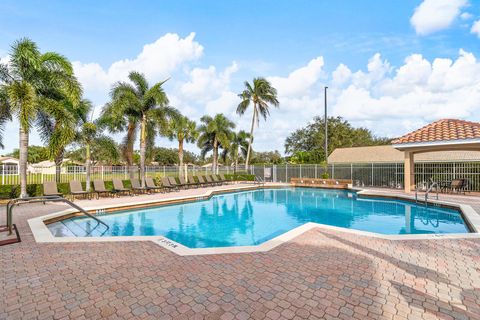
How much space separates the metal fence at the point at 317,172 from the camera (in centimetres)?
1381

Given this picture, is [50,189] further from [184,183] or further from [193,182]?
[193,182]

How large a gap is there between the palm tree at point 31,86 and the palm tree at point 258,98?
17.8 metres

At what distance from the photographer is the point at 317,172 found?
2417cm

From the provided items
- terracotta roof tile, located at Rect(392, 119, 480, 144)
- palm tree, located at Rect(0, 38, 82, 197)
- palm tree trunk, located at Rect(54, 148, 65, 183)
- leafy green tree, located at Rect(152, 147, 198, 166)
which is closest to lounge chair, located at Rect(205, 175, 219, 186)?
palm tree trunk, located at Rect(54, 148, 65, 183)

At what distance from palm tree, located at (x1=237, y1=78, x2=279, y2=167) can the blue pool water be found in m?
15.2

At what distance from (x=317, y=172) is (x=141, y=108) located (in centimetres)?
1625

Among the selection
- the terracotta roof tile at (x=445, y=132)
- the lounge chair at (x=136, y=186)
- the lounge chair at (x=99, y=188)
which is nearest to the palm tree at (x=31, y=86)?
the lounge chair at (x=99, y=188)

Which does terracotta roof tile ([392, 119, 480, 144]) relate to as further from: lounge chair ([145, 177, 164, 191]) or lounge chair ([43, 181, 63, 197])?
lounge chair ([43, 181, 63, 197])

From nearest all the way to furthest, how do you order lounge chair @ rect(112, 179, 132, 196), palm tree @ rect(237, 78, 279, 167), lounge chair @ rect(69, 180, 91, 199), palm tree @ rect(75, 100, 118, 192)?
lounge chair @ rect(69, 180, 91, 199) < palm tree @ rect(75, 100, 118, 192) < lounge chair @ rect(112, 179, 132, 196) < palm tree @ rect(237, 78, 279, 167)

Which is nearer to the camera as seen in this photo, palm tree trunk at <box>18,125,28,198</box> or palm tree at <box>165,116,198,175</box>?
palm tree trunk at <box>18,125,28,198</box>

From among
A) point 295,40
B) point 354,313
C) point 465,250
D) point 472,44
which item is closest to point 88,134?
point 295,40

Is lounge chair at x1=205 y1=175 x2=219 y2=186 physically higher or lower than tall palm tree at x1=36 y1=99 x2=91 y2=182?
lower

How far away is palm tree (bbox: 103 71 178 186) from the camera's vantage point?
52.2ft

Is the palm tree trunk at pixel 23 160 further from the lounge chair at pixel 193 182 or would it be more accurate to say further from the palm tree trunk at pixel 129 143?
the lounge chair at pixel 193 182
